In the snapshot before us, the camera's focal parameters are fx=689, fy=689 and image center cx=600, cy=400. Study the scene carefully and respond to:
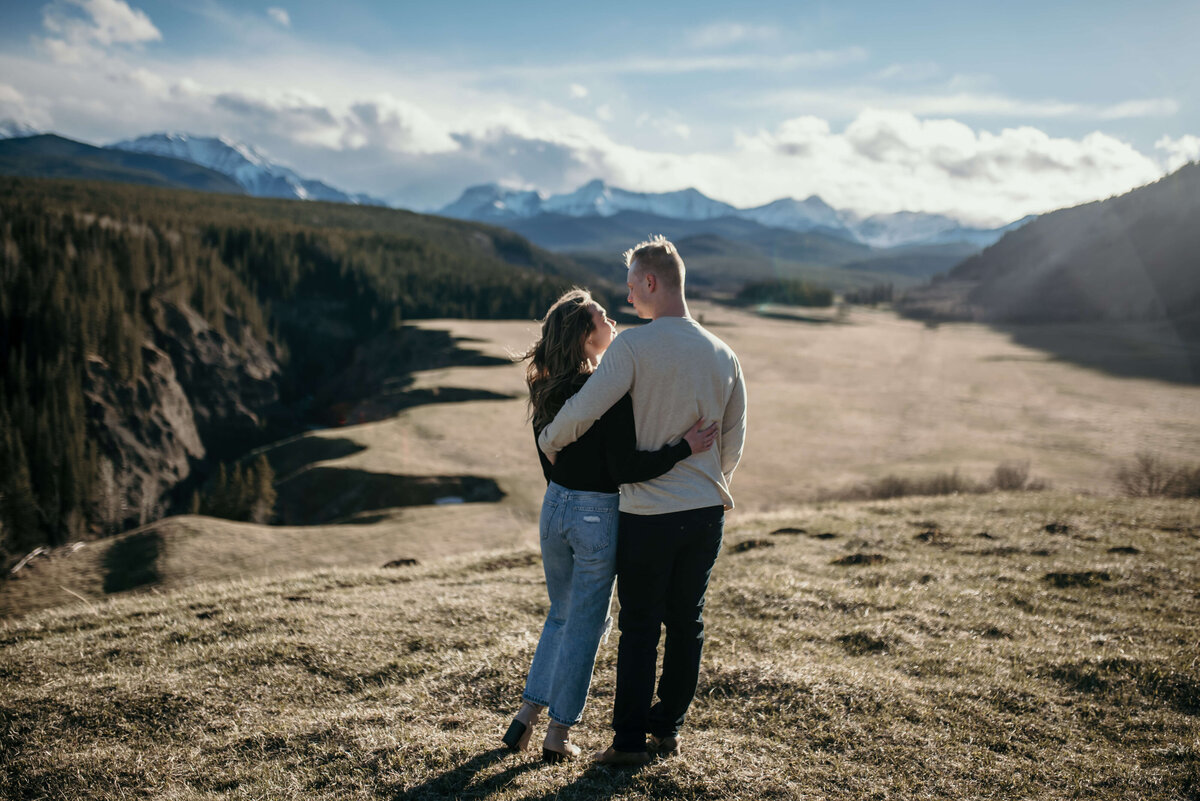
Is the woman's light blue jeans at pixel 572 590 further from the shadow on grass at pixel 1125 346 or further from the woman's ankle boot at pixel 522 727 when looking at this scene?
the shadow on grass at pixel 1125 346

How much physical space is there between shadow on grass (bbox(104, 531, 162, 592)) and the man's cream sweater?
14.3 m

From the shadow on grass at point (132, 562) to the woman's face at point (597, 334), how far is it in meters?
14.2

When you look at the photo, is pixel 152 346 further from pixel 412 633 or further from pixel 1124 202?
pixel 1124 202

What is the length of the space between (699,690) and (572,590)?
2.44 m

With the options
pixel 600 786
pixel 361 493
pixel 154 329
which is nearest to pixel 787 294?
pixel 154 329

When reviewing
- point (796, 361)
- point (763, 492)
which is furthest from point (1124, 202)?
point (763, 492)

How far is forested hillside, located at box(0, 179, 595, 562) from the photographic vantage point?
132ft

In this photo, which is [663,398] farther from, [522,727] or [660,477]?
[522,727]

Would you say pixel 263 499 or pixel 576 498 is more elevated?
pixel 576 498

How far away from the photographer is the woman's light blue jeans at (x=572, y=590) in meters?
4.47

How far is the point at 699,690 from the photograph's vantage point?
6.35 m

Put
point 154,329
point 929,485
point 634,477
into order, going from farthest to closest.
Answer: point 154,329 → point 929,485 → point 634,477

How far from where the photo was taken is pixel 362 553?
1727 cm

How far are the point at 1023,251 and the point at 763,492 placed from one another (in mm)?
175546
